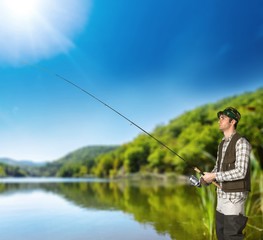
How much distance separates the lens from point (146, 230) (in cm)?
815

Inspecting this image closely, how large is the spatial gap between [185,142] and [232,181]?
5309cm

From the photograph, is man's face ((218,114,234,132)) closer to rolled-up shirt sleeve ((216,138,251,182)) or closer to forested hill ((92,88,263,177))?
rolled-up shirt sleeve ((216,138,251,182))

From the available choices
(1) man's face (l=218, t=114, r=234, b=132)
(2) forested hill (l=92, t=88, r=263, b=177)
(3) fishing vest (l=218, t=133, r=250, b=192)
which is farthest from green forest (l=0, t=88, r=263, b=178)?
(3) fishing vest (l=218, t=133, r=250, b=192)

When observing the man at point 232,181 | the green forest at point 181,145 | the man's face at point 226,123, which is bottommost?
the man at point 232,181

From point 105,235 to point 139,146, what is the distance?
233ft

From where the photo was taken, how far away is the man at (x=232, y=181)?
3.37 meters

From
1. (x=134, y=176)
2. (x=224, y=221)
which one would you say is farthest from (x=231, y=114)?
(x=134, y=176)

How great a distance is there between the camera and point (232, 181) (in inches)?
135

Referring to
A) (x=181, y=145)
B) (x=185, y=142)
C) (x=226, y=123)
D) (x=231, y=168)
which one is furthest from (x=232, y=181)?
(x=185, y=142)

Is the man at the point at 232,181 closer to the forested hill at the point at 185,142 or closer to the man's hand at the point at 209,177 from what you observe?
the man's hand at the point at 209,177

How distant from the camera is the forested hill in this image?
39.8 metres

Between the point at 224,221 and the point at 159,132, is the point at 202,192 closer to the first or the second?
the point at 224,221

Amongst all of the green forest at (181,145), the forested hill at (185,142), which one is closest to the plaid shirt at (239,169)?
the green forest at (181,145)

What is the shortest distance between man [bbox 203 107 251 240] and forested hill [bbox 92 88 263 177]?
2703cm
